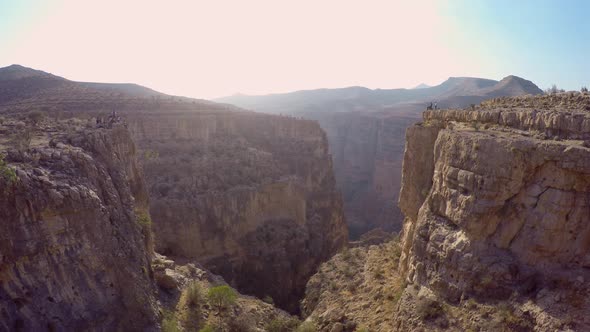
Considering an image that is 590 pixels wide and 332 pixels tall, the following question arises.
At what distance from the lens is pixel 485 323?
35.8ft

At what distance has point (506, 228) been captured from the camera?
11.6 meters

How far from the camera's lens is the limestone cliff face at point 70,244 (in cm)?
897

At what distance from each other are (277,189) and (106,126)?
2302cm

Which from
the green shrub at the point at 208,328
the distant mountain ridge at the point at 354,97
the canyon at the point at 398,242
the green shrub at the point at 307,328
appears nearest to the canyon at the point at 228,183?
the canyon at the point at 398,242

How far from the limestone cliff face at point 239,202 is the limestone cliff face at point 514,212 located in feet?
67.4

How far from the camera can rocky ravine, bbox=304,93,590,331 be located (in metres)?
10.2

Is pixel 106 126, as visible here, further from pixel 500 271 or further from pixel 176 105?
pixel 176 105

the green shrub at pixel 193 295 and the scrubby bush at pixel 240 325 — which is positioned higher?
the green shrub at pixel 193 295

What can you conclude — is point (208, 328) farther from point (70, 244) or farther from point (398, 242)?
point (398, 242)

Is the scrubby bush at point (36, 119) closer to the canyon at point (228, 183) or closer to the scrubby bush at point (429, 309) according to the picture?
the canyon at point (228, 183)

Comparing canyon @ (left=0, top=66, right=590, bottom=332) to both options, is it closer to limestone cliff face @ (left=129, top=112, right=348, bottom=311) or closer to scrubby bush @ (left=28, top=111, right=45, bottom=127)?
scrubby bush @ (left=28, top=111, right=45, bottom=127)

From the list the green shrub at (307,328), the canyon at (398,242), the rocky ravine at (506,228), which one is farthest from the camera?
the green shrub at (307,328)

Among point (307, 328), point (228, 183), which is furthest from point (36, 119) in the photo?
point (228, 183)

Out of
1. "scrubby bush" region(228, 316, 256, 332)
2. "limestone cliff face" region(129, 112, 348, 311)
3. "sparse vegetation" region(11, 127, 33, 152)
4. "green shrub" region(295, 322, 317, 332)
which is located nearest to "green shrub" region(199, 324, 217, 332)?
"scrubby bush" region(228, 316, 256, 332)
